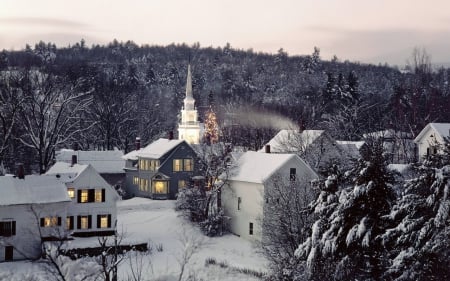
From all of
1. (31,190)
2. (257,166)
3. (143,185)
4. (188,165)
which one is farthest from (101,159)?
(257,166)

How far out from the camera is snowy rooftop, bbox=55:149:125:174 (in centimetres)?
6456

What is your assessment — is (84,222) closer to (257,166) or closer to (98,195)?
(98,195)

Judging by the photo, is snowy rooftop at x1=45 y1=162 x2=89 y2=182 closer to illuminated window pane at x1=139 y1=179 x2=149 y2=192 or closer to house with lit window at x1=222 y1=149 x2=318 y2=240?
A: house with lit window at x1=222 y1=149 x2=318 y2=240

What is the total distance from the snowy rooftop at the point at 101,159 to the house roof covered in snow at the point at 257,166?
20.0m

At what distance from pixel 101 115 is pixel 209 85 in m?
82.7

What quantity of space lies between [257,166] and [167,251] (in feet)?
31.1

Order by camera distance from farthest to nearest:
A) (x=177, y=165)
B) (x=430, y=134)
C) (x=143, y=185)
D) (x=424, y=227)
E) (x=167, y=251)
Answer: (x=143, y=185), (x=177, y=165), (x=430, y=134), (x=167, y=251), (x=424, y=227)

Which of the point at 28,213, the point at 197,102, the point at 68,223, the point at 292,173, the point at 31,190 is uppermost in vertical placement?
the point at 197,102

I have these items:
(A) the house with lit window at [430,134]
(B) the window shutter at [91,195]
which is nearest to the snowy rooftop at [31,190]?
(B) the window shutter at [91,195]

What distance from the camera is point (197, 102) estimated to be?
123 metres

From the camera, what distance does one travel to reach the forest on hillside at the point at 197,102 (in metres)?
63.7

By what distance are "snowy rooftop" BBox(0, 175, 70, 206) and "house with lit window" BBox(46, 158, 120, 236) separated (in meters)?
1.37

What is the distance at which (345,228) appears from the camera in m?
25.8

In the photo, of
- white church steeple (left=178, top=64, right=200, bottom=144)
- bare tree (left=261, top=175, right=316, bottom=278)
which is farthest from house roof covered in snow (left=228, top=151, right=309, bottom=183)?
white church steeple (left=178, top=64, right=200, bottom=144)
